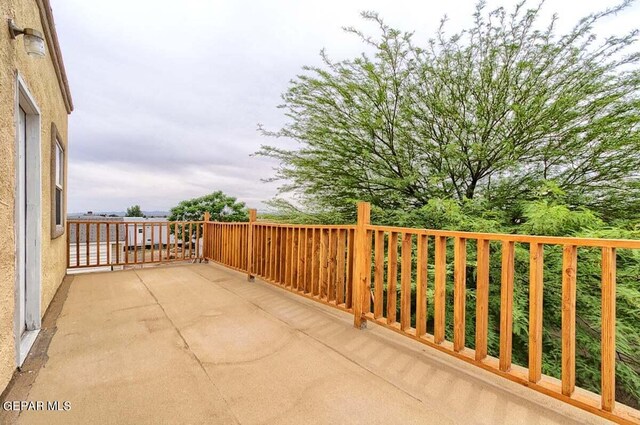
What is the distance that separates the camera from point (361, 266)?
93.8 inches

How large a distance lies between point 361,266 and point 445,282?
2.30 ft

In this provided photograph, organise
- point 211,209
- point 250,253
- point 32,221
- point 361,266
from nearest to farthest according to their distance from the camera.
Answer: point 32,221
point 361,266
point 250,253
point 211,209

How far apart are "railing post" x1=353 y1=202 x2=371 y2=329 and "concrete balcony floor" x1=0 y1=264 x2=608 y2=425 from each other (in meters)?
0.16

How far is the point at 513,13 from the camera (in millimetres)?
3713

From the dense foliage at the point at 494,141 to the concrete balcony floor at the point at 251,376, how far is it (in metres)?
1.40

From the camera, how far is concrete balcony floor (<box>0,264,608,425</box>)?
1300 mm

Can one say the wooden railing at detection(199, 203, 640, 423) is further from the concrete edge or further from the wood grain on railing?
the concrete edge

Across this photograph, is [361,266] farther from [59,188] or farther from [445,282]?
[59,188]

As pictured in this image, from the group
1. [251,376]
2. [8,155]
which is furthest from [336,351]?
[8,155]

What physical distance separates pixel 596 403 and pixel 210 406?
5.96 ft

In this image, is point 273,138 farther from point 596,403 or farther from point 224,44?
point 596,403

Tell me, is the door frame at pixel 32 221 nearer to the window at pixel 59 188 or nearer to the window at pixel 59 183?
the window at pixel 59 188

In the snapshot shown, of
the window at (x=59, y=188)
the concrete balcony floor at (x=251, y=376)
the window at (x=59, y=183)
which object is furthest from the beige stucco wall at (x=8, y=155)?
the window at (x=59, y=183)

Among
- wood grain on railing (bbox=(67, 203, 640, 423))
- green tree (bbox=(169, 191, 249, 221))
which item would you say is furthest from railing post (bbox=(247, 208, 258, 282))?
green tree (bbox=(169, 191, 249, 221))
